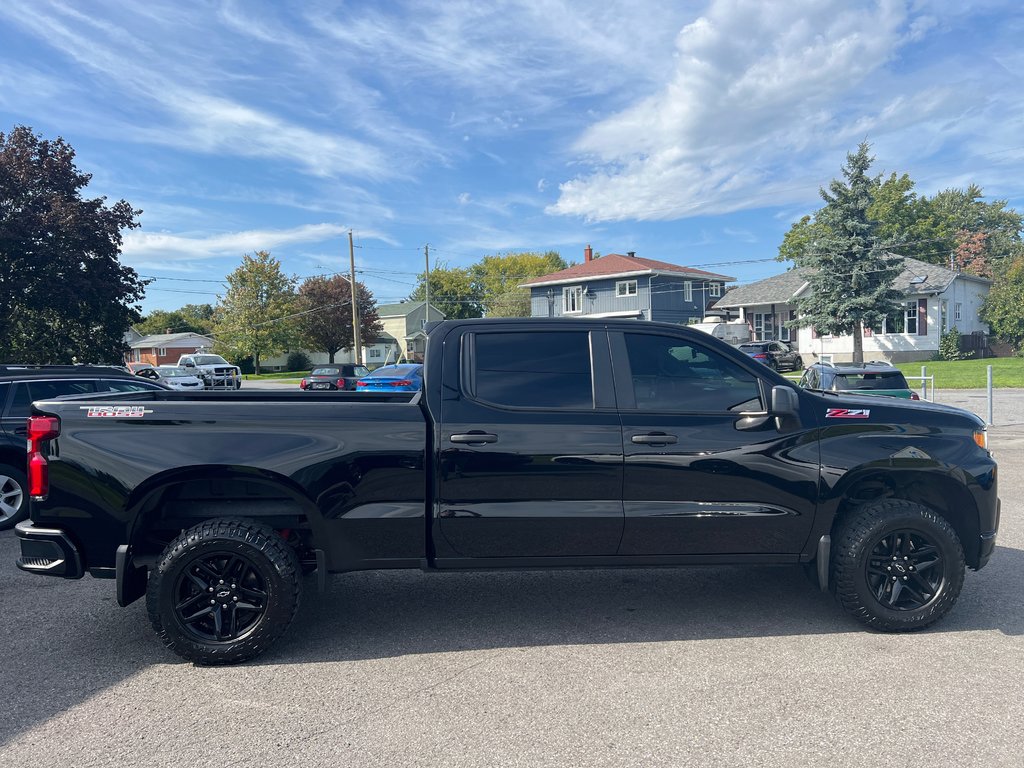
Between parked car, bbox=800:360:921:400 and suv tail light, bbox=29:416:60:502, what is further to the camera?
parked car, bbox=800:360:921:400

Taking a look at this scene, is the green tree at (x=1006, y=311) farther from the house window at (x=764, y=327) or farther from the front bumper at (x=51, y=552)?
the front bumper at (x=51, y=552)

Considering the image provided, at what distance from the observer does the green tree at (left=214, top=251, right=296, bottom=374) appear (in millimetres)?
56812

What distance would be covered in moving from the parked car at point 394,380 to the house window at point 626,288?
2799 cm

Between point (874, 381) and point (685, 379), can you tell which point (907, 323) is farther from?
point (685, 379)

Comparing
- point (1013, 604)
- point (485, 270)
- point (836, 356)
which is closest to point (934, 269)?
point (836, 356)

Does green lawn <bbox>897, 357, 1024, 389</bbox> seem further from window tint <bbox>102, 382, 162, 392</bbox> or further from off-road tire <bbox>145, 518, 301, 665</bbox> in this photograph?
off-road tire <bbox>145, 518, 301, 665</bbox>

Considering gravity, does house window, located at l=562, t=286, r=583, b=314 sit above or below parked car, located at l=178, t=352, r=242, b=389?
above

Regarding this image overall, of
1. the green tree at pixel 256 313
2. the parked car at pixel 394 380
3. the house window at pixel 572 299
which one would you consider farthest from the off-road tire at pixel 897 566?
the green tree at pixel 256 313

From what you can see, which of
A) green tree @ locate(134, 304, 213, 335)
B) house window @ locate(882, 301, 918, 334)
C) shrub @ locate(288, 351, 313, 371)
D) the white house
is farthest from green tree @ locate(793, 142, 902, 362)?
green tree @ locate(134, 304, 213, 335)

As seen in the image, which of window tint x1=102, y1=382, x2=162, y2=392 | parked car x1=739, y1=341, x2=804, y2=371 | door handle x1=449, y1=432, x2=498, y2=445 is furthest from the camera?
parked car x1=739, y1=341, x2=804, y2=371

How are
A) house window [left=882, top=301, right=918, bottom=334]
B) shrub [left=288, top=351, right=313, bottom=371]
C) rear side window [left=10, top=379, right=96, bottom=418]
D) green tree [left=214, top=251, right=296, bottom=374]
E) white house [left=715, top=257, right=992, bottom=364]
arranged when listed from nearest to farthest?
rear side window [left=10, top=379, right=96, bottom=418], white house [left=715, top=257, right=992, bottom=364], house window [left=882, top=301, right=918, bottom=334], green tree [left=214, top=251, right=296, bottom=374], shrub [left=288, top=351, right=313, bottom=371]

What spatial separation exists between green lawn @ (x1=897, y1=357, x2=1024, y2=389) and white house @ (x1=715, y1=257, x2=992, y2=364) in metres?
1.66

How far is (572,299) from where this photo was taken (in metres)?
49.2

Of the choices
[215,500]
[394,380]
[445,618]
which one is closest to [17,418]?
[215,500]
